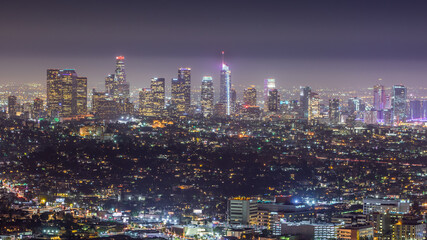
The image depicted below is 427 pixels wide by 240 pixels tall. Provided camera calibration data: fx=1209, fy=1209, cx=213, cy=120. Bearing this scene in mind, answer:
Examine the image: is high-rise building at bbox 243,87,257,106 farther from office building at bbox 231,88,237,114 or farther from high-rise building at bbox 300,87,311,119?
high-rise building at bbox 300,87,311,119

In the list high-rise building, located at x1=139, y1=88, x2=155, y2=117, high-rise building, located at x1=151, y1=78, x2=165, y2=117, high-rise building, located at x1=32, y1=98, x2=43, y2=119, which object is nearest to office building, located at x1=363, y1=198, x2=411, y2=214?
high-rise building, located at x1=32, y1=98, x2=43, y2=119

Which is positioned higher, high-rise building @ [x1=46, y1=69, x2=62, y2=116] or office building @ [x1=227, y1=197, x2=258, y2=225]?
high-rise building @ [x1=46, y1=69, x2=62, y2=116]

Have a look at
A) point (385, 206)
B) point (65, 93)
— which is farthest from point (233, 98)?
point (385, 206)

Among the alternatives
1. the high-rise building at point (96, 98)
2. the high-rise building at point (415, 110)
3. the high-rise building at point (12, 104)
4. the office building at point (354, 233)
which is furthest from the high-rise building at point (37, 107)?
the office building at point (354, 233)

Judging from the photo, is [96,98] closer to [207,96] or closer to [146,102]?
[146,102]

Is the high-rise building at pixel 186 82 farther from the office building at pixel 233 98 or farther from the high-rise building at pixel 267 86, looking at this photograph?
the high-rise building at pixel 267 86

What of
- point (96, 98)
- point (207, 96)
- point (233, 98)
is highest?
point (207, 96)
